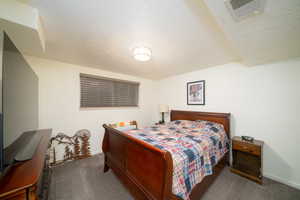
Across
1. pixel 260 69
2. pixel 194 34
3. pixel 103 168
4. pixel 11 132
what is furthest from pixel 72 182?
pixel 260 69

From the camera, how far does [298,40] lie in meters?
1.32

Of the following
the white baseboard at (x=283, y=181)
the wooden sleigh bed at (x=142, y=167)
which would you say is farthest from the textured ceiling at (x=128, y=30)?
the white baseboard at (x=283, y=181)

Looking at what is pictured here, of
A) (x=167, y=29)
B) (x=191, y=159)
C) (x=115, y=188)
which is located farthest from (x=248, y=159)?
(x=167, y=29)

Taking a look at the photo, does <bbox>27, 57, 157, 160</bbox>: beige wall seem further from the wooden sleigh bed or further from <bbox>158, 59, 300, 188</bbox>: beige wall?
<bbox>158, 59, 300, 188</bbox>: beige wall

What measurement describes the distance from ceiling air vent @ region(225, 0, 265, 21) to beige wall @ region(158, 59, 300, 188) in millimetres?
1639

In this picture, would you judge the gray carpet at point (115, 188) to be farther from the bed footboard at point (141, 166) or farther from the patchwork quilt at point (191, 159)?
the patchwork quilt at point (191, 159)

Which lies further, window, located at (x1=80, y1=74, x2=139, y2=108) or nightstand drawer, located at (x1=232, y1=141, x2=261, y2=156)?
window, located at (x1=80, y1=74, x2=139, y2=108)

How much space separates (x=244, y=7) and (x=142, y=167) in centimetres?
191

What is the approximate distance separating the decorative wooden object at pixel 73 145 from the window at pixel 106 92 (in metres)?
0.73

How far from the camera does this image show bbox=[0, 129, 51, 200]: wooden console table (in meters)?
0.66

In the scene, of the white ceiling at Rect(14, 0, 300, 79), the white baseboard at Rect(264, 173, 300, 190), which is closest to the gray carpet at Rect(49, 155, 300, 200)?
the white baseboard at Rect(264, 173, 300, 190)

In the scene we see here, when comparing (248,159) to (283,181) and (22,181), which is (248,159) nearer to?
(283,181)

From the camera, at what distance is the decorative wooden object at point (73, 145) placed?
2273mm

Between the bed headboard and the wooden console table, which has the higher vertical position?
the bed headboard
